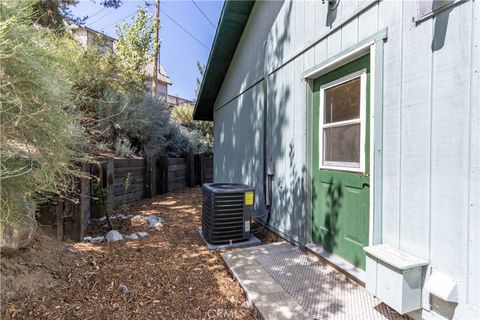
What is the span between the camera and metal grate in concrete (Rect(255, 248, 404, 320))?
7.62ft

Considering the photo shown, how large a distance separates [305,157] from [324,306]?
71.1 inches

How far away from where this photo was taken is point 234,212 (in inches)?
165

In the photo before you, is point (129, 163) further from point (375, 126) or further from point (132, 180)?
point (375, 126)

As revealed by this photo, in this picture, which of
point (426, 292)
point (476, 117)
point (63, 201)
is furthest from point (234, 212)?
point (476, 117)

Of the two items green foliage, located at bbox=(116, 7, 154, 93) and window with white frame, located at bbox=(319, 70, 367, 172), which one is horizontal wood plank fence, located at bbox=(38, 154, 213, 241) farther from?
green foliage, located at bbox=(116, 7, 154, 93)

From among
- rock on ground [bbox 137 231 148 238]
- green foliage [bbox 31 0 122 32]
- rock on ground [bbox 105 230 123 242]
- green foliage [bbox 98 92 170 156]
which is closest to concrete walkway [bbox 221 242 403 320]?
rock on ground [bbox 137 231 148 238]

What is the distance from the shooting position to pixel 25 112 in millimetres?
2234

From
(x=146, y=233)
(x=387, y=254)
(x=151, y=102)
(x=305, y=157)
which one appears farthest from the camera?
(x=151, y=102)

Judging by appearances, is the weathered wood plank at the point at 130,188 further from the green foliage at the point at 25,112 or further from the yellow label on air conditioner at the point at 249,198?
the green foliage at the point at 25,112

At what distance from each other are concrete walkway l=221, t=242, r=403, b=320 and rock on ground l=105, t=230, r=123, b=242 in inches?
68.2

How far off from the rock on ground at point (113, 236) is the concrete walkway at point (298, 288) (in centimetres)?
173

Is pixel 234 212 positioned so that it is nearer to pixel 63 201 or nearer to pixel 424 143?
pixel 63 201

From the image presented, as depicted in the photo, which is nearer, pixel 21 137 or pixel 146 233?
pixel 21 137

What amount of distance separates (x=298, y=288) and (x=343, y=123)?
1772 millimetres
